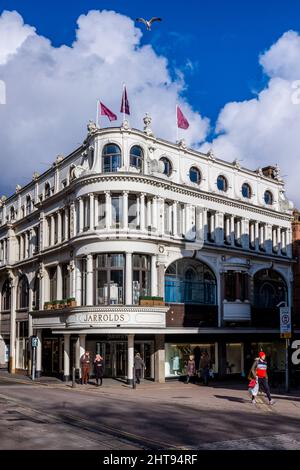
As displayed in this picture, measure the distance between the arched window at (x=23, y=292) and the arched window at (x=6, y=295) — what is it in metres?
2.66

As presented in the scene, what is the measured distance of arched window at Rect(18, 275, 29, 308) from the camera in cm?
4932

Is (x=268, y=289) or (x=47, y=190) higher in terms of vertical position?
(x=47, y=190)

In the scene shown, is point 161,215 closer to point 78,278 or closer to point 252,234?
point 78,278

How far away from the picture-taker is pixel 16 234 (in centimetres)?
5228

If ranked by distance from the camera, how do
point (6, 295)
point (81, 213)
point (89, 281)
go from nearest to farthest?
point (89, 281), point (81, 213), point (6, 295)

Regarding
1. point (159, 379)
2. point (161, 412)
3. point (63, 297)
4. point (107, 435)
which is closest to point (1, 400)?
point (161, 412)

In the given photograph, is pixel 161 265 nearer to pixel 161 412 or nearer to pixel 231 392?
pixel 231 392

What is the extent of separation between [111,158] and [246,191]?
14.2 metres

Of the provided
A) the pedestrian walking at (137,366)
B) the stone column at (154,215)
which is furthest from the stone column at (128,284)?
the stone column at (154,215)

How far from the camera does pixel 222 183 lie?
44750 mm

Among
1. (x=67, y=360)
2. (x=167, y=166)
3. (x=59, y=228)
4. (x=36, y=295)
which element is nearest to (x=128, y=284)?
(x=67, y=360)

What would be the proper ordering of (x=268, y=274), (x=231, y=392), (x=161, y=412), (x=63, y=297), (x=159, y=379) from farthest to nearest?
(x=268, y=274) → (x=63, y=297) → (x=159, y=379) → (x=231, y=392) → (x=161, y=412)

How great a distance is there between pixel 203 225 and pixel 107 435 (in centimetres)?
2815

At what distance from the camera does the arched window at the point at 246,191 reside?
4667 cm
